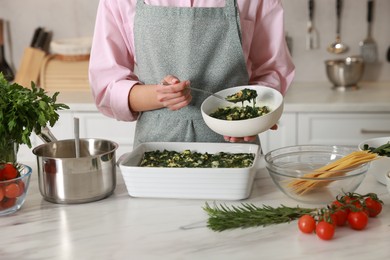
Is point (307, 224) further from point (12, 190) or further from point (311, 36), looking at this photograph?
point (311, 36)

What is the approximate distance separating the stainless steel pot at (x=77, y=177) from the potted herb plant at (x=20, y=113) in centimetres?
8

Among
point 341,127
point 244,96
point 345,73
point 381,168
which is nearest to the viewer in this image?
point 381,168

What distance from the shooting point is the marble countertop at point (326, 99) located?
8.94ft

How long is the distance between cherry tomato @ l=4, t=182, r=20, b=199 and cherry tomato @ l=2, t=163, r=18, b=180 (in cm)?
2

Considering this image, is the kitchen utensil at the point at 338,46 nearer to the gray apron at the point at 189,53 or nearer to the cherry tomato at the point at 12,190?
the gray apron at the point at 189,53

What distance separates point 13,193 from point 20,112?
18 centimetres

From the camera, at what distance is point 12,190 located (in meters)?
1.38

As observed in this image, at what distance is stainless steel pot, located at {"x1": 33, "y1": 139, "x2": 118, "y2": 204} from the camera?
141 cm

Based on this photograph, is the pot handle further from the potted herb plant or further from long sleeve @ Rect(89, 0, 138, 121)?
long sleeve @ Rect(89, 0, 138, 121)

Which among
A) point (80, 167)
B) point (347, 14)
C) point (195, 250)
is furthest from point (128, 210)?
point (347, 14)

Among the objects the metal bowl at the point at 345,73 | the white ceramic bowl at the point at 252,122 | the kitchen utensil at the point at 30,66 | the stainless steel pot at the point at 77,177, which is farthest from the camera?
the kitchen utensil at the point at 30,66

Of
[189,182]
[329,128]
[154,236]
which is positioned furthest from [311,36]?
[154,236]

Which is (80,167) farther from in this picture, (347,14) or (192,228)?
(347,14)

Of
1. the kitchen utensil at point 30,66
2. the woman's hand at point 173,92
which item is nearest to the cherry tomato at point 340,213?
the woman's hand at point 173,92
